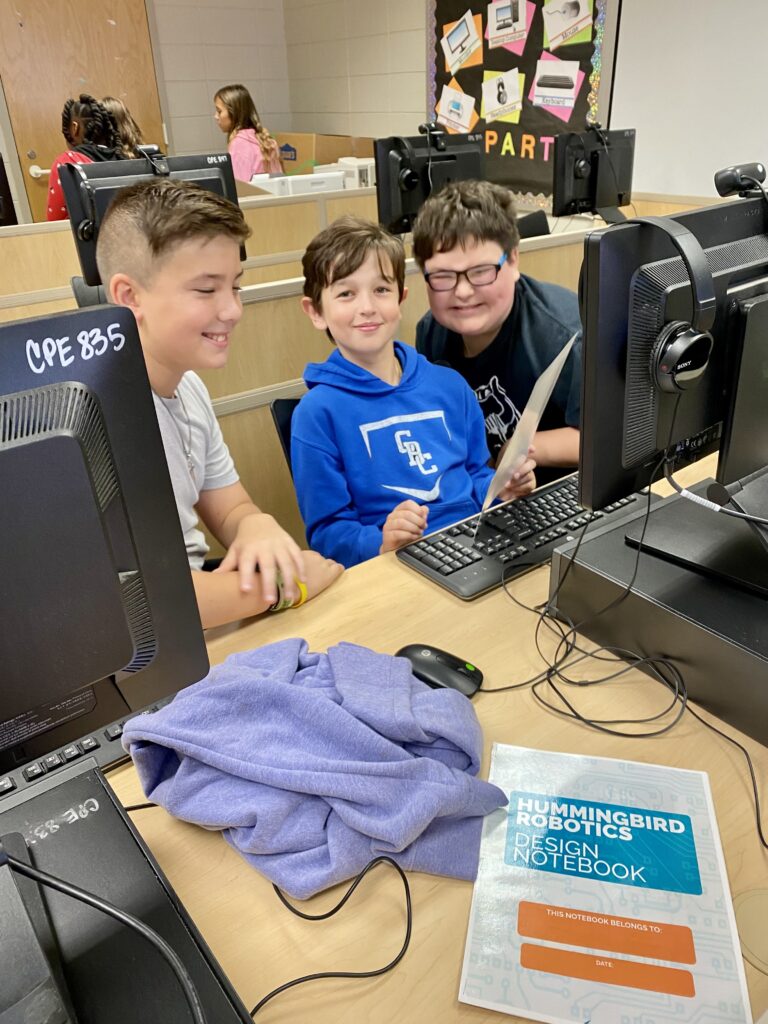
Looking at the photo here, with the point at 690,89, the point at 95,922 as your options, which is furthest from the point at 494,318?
the point at 690,89

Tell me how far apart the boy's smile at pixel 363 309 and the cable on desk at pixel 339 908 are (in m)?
1.00

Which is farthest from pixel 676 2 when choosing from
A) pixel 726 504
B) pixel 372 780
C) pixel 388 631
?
pixel 372 780

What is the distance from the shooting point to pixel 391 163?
209 centimetres

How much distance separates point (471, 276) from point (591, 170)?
1.51 meters

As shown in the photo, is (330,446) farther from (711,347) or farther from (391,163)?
(391,163)

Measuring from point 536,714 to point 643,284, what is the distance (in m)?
0.49

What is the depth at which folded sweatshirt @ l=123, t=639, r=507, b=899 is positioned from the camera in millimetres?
663

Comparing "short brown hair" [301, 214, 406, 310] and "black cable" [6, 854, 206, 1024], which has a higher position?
"short brown hair" [301, 214, 406, 310]

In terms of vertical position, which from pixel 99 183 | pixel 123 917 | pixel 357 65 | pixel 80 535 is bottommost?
pixel 123 917

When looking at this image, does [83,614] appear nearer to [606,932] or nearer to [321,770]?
[321,770]

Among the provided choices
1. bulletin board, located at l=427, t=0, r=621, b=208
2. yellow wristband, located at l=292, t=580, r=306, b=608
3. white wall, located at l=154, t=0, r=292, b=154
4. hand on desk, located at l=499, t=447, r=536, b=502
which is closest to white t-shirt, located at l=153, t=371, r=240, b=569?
yellow wristband, located at l=292, t=580, r=306, b=608

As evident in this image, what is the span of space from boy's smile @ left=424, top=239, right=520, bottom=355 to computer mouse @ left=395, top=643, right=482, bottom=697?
928mm

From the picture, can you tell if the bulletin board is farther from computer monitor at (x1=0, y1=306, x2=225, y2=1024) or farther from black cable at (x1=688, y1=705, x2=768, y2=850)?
computer monitor at (x1=0, y1=306, x2=225, y2=1024)

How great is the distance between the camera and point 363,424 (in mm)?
1412
